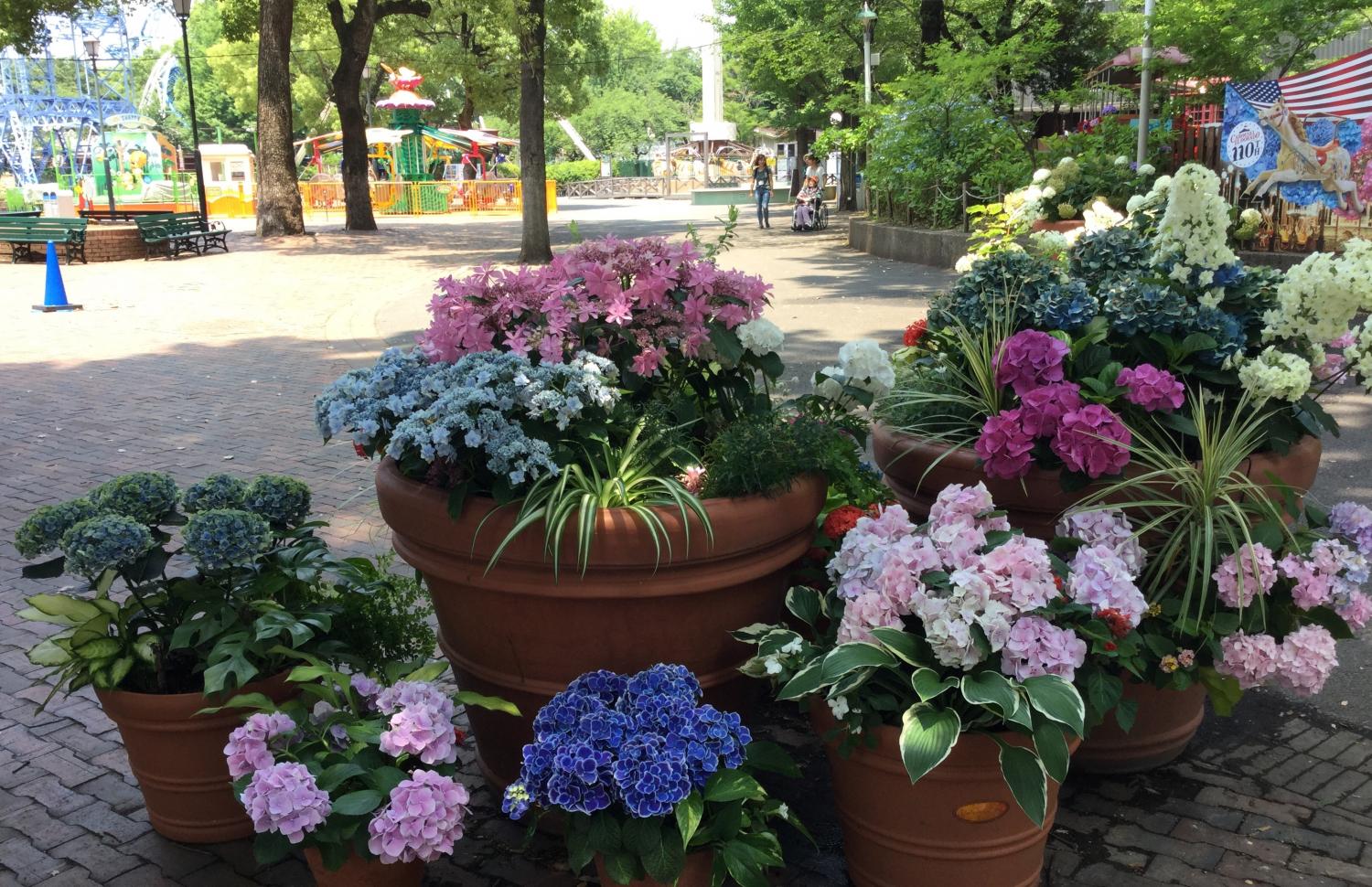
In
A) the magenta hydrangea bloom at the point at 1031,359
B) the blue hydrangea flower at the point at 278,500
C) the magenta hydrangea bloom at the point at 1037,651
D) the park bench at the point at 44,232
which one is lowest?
the magenta hydrangea bloom at the point at 1037,651

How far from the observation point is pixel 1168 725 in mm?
3115

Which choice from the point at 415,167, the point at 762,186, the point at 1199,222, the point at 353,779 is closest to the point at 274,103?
the point at 762,186

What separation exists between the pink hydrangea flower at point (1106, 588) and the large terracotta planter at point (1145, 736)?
562 mm

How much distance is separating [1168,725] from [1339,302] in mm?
1263

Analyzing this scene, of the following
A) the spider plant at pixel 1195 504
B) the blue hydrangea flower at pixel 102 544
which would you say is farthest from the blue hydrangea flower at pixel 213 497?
the spider plant at pixel 1195 504

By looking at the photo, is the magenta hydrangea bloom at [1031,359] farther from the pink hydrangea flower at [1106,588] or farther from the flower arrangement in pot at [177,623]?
the flower arrangement in pot at [177,623]

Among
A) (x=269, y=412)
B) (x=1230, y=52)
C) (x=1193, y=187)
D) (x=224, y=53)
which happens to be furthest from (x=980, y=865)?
(x=224, y=53)

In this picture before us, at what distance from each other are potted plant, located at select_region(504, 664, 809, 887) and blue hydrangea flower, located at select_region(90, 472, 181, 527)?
1.27 metres

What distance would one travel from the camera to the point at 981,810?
2.44 meters

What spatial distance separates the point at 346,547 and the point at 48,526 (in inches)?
90.3

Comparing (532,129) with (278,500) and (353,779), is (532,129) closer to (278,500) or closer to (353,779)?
(278,500)

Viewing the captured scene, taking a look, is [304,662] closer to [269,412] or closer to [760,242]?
[269,412]

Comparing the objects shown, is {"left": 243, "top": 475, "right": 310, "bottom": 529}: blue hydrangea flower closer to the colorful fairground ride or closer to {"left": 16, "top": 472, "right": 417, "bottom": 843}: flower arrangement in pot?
{"left": 16, "top": 472, "right": 417, "bottom": 843}: flower arrangement in pot

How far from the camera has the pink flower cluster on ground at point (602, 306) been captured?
301 cm
